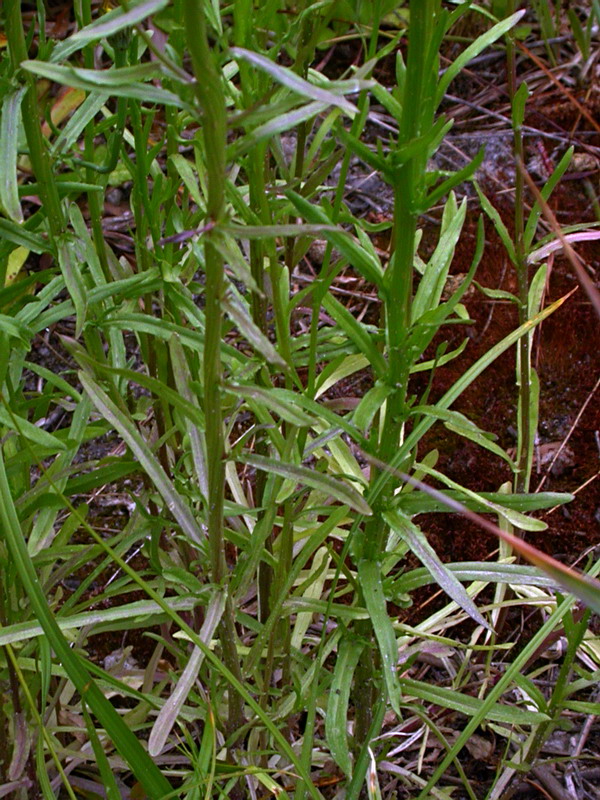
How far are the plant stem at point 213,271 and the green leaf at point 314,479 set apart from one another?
0.03 m

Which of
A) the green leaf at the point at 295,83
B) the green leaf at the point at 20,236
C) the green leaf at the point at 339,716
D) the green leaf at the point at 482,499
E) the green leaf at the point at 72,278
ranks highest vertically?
the green leaf at the point at 295,83

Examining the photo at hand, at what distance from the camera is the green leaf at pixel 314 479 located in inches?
28.4

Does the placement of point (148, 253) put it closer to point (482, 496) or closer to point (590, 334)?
point (482, 496)

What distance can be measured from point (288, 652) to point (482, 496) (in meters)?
0.35

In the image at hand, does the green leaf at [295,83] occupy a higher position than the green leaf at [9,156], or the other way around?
the green leaf at [295,83]

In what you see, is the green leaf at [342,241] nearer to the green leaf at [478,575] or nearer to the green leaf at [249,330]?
the green leaf at [249,330]

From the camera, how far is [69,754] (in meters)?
1.07

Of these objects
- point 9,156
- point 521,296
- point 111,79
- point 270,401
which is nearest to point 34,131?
point 9,156

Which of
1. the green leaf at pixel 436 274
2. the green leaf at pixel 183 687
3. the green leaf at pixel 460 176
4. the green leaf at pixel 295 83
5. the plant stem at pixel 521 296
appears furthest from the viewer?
the plant stem at pixel 521 296

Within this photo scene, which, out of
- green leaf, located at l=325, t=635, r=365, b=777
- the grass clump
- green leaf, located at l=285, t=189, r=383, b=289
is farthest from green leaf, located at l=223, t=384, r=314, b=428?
green leaf, located at l=325, t=635, r=365, b=777

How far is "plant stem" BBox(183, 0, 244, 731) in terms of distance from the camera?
21.5 inches

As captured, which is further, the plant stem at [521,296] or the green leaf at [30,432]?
the plant stem at [521,296]

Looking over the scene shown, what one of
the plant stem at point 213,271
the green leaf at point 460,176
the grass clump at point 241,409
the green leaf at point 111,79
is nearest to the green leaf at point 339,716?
the grass clump at point 241,409

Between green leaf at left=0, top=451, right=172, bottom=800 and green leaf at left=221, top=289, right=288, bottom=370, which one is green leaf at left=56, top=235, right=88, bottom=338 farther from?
green leaf at left=221, top=289, right=288, bottom=370
